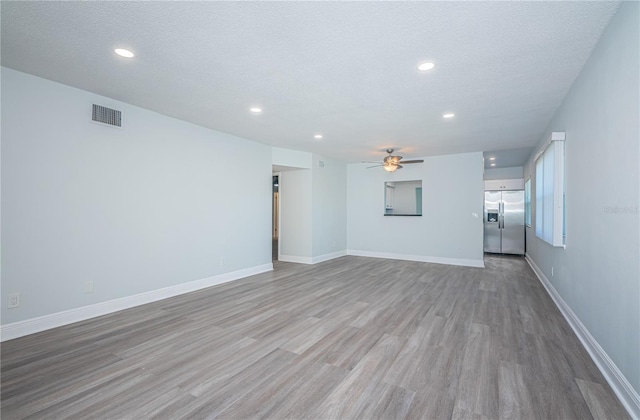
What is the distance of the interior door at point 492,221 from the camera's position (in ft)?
27.5

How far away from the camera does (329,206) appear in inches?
303

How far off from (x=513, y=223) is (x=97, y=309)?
956cm

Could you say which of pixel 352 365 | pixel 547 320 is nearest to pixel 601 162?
pixel 547 320

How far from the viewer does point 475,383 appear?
2164 mm

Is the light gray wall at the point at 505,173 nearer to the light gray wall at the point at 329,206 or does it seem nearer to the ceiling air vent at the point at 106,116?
the light gray wall at the point at 329,206

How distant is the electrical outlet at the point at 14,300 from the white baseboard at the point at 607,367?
5.21m

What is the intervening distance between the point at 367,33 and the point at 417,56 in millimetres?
604

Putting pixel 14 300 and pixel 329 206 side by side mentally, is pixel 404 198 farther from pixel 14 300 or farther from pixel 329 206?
pixel 14 300

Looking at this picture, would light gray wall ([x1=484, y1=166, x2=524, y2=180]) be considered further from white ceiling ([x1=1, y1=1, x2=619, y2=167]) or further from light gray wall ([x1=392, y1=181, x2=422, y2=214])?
white ceiling ([x1=1, y1=1, x2=619, y2=167])

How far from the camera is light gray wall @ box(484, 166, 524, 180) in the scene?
8578 millimetres

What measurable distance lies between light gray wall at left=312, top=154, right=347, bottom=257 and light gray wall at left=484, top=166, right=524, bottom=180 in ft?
15.7

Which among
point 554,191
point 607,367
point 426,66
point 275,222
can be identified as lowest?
point 607,367

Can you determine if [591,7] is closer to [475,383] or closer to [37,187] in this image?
[475,383]

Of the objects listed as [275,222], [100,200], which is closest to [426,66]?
[100,200]
